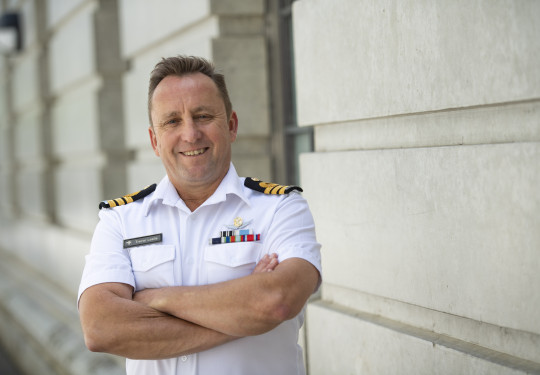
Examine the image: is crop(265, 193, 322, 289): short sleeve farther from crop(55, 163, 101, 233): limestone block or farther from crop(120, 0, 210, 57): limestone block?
crop(55, 163, 101, 233): limestone block

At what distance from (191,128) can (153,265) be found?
0.54 m

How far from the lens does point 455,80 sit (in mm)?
2371

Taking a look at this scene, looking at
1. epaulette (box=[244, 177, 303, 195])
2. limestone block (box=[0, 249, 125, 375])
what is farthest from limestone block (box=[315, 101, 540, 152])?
limestone block (box=[0, 249, 125, 375])

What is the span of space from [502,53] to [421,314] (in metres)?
1.11

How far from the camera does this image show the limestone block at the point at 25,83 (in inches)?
330

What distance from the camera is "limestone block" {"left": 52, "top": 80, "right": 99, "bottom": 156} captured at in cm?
612

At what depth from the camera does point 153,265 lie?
2.40 meters

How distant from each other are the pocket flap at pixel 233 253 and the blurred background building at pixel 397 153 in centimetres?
67

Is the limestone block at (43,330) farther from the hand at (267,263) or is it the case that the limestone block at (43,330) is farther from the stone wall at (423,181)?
the hand at (267,263)

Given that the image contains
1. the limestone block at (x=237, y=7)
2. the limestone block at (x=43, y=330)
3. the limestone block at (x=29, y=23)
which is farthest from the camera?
the limestone block at (x=29, y=23)

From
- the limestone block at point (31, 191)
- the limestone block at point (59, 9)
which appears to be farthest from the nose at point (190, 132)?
the limestone block at point (31, 191)

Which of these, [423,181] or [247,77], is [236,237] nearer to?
[423,181]

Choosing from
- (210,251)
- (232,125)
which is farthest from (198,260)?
(232,125)

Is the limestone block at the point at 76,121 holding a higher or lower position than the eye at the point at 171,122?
higher
